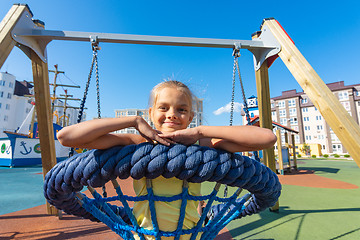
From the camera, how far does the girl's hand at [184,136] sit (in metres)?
0.77

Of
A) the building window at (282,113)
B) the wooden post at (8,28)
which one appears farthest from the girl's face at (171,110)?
the building window at (282,113)

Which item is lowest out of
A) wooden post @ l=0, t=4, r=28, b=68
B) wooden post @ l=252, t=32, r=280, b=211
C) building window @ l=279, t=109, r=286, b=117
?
wooden post @ l=252, t=32, r=280, b=211

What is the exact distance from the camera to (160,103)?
3.40ft

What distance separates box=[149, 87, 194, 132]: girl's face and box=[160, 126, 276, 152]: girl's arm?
0.24m

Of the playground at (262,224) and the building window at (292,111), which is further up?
the building window at (292,111)

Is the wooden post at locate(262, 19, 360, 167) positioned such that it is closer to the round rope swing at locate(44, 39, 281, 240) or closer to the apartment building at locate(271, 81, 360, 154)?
the round rope swing at locate(44, 39, 281, 240)

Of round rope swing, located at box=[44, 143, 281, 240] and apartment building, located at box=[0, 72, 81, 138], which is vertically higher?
apartment building, located at box=[0, 72, 81, 138]

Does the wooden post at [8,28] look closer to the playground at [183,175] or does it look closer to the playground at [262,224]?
the playground at [183,175]

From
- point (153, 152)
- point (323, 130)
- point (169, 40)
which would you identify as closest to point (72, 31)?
point (169, 40)

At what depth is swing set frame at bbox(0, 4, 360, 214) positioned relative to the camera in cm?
156

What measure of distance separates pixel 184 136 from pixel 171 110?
0.89 ft

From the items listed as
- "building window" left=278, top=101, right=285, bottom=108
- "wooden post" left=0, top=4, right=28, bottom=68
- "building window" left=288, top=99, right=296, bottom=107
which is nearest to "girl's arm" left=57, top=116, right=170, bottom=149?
"wooden post" left=0, top=4, right=28, bottom=68

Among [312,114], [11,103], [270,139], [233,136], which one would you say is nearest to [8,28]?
[233,136]

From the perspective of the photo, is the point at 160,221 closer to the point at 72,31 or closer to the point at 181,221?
the point at 181,221
